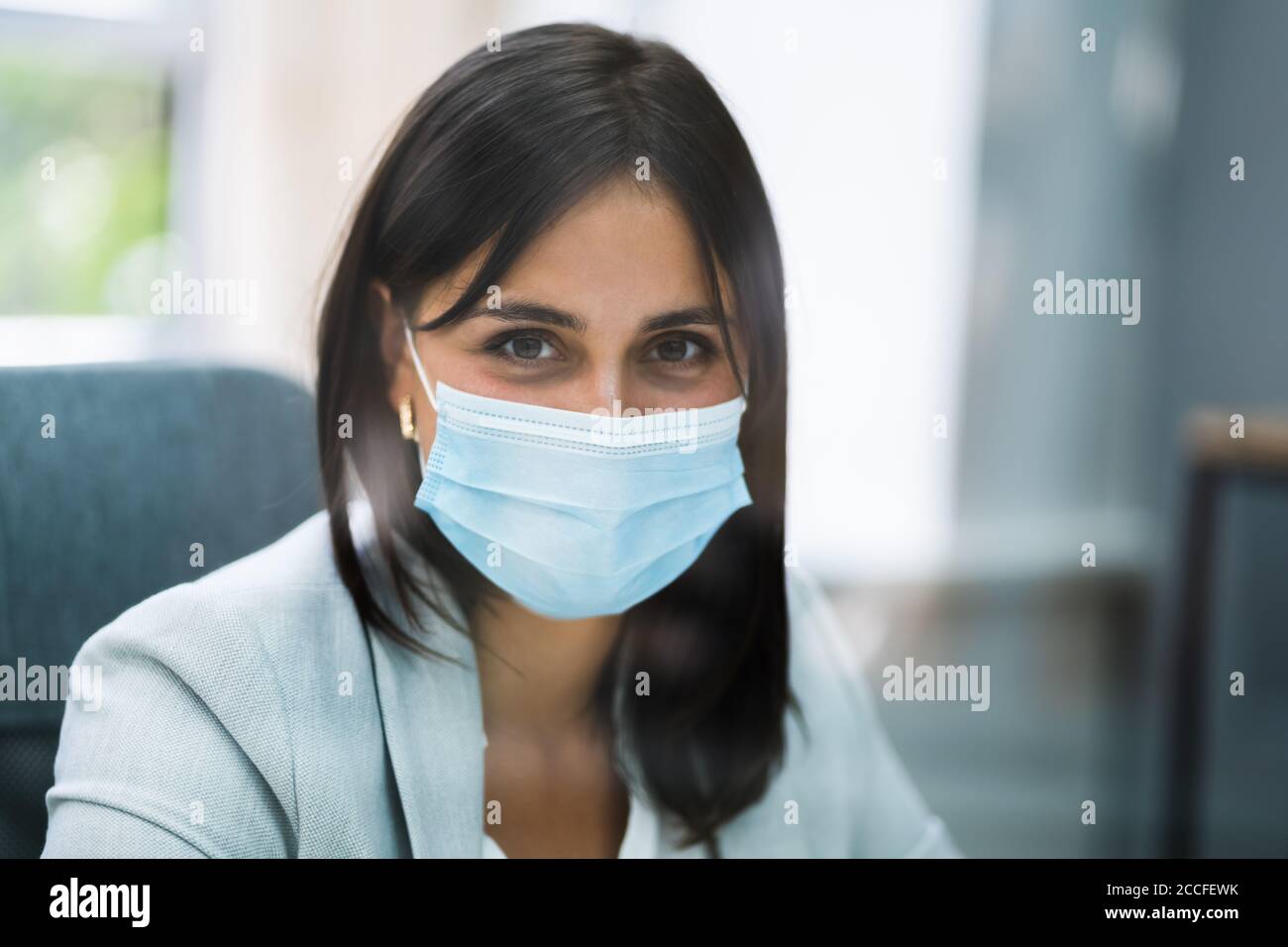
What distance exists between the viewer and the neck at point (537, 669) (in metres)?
0.76

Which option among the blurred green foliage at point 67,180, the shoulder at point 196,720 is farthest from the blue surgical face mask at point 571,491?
the blurred green foliage at point 67,180

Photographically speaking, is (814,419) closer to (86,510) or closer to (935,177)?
(86,510)

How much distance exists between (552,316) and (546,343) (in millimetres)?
20

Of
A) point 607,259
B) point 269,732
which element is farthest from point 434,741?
point 607,259

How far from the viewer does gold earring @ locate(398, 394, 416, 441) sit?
728 mm

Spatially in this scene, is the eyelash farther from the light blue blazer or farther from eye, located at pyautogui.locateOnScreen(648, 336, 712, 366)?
the light blue blazer

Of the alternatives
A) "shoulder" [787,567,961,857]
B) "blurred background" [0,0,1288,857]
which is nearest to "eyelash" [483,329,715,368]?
"blurred background" [0,0,1288,857]

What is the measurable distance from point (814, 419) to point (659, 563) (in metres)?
0.24

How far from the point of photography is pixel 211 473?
2.60ft

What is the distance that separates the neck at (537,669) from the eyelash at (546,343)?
19cm

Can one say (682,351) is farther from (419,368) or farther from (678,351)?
(419,368)


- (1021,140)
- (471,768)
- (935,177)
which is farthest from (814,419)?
(1021,140)
